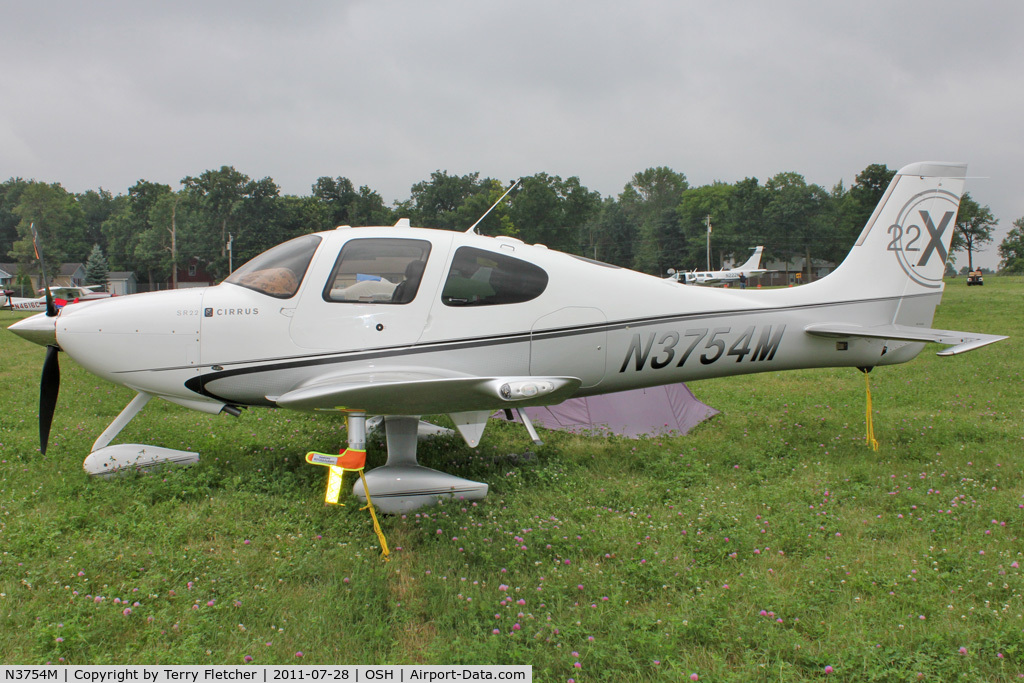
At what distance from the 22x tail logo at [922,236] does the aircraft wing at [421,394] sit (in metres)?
4.43

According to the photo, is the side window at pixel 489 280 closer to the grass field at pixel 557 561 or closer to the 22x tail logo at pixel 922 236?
the grass field at pixel 557 561

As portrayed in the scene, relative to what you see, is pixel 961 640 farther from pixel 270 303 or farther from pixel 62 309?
pixel 62 309

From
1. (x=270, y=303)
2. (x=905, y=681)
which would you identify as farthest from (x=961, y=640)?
(x=270, y=303)

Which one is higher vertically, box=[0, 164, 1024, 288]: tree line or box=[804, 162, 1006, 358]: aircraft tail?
box=[0, 164, 1024, 288]: tree line

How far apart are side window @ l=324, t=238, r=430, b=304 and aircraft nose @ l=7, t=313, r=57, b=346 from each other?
8.08ft

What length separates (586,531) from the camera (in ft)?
15.3

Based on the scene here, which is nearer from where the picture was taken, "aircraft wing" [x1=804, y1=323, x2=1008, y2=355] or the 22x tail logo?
"aircraft wing" [x1=804, y1=323, x2=1008, y2=355]

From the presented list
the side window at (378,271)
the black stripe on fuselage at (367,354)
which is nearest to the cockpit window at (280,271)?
the side window at (378,271)

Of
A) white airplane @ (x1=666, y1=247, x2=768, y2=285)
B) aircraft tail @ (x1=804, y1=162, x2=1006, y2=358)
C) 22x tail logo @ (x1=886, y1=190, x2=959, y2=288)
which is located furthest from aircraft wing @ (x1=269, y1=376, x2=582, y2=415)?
white airplane @ (x1=666, y1=247, x2=768, y2=285)

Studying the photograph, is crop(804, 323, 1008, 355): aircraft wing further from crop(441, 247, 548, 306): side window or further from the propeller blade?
the propeller blade

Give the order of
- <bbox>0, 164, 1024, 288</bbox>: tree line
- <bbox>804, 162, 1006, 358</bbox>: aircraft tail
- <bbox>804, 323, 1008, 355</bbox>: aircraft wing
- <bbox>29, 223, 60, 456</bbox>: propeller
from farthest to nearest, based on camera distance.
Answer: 1. <bbox>0, 164, 1024, 288</bbox>: tree line
2. <bbox>804, 162, 1006, 358</bbox>: aircraft tail
3. <bbox>804, 323, 1008, 355</bbox>: aircraft wing
4. <bbox>29, 223, 60, 456</bbox>: propeller

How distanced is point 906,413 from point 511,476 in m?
6.01

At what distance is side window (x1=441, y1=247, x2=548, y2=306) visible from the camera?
5223mm

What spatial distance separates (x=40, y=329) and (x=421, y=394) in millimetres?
3520
